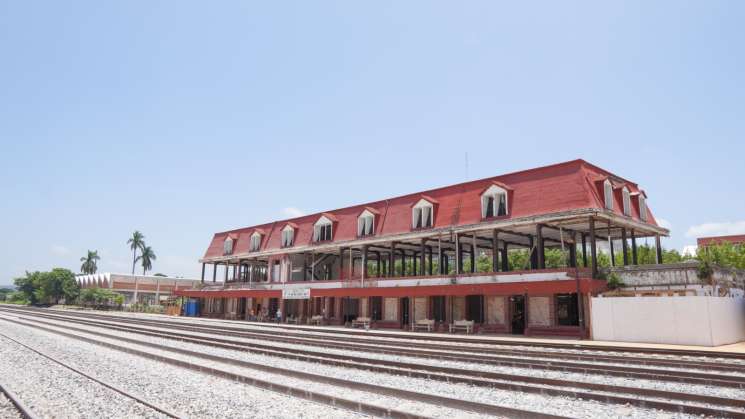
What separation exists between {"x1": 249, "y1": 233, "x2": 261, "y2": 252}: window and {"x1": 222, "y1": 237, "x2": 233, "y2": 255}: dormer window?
462cm

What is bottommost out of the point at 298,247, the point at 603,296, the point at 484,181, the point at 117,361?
the point at 117,361

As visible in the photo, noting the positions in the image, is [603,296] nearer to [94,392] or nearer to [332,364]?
[332,364]

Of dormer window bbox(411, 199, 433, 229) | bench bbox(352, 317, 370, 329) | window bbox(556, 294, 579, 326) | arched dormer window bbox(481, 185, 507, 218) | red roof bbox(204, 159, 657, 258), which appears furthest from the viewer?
dormer window bbox(411, 199, 433, 229)

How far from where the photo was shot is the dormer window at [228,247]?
181 feet

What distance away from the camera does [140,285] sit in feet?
268

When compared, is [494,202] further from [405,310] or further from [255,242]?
[255,242]

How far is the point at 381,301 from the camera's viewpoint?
3666cm

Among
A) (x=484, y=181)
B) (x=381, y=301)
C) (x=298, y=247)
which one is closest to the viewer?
(x=484, y=181)

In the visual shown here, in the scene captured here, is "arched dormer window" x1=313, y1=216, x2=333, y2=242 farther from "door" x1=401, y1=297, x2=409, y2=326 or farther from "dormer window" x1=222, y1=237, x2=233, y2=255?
"dormer window" x1=222, y1=237, x2=233, y2=255

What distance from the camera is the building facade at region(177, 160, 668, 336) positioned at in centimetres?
2611

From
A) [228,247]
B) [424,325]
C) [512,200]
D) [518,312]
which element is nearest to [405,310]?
[424,325]

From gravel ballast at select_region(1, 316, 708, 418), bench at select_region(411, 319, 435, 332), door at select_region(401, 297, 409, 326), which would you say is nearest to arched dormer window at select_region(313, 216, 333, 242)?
door at select_region(401, 297, 409, 326)

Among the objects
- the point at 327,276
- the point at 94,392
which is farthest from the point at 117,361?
the point at 327,276

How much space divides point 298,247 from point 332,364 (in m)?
30.9
